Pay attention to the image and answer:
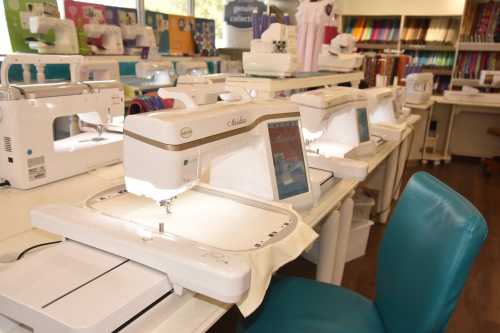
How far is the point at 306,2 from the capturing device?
255 cm

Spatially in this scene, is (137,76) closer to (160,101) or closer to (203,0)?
(160,101)

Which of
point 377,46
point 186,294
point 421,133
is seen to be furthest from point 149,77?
point 377,46

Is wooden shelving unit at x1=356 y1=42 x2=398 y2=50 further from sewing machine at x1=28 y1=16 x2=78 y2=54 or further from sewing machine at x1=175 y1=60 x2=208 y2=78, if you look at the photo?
sewing machine at x1=28 y1=16 x2=78 y2=54

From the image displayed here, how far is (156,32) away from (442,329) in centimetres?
341

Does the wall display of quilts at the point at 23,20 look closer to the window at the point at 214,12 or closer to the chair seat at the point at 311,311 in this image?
the chair seat at the point at 311,311

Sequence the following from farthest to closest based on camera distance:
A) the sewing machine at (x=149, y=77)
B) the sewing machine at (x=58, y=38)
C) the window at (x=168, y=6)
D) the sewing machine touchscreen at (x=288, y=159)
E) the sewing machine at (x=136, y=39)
Answer: the window at (x=168, y=6), the sewing machine at (x=136, y=39), the sewing machine at (x=149, y=77), the sewing machine at (x=58, y=38), the sewing machine touchscreen at (x=288, y=159)

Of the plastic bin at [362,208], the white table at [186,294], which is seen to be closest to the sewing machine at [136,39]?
the white table at [186,294]

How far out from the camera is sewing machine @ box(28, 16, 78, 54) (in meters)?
2.12

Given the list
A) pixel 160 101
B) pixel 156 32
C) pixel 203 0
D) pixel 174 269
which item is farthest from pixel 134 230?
pixel 203 0

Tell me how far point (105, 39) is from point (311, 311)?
2285mm

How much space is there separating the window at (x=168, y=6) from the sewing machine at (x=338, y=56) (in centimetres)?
196

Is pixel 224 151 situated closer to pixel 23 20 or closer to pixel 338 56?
pixel 338 56

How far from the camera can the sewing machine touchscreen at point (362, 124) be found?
202cm

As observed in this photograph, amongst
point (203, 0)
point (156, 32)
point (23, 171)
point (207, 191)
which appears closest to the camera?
point (207, 191)
